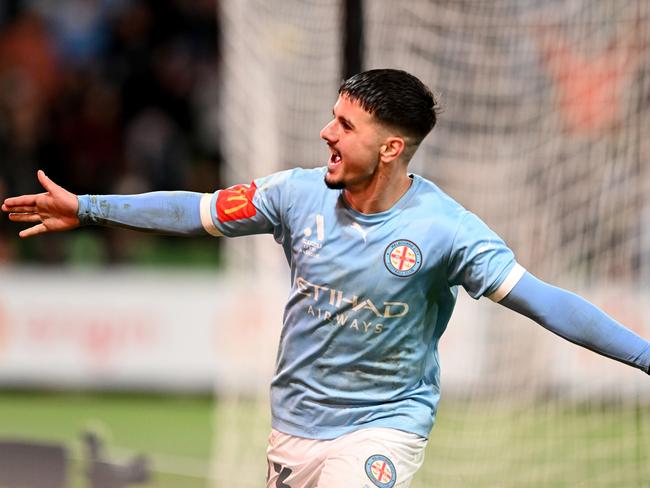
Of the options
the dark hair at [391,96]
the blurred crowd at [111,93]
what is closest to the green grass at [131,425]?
the blurred crowd at [111,93]

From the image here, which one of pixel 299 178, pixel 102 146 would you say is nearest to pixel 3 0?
pixel 102 146

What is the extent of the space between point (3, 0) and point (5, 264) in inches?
183

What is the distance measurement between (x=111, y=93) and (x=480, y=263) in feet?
34.5

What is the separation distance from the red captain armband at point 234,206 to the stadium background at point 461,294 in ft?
4.84

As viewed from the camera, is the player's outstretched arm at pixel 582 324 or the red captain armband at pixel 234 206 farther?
the red captain armband at pixel 234 206

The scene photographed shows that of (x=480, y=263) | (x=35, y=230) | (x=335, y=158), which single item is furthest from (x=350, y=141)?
(x=35, y=230)

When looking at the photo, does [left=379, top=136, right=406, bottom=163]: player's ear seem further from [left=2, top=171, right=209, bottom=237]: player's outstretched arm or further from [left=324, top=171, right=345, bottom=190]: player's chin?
[left=2, top=171, right=209, bottom=237]: player's outstretched arm

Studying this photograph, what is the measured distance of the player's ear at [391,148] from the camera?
4.62 m

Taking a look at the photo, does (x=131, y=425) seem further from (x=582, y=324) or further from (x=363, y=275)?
(x=582, y=324)

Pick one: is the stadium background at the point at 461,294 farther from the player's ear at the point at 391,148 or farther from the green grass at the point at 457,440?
the player's ear at the point at 391,148

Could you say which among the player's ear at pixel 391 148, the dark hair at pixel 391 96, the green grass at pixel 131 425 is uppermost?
the dark hair at pixel 391 96

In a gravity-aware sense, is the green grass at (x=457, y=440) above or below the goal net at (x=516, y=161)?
below

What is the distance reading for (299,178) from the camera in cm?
478

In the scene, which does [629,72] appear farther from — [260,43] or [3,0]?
[3,0]
